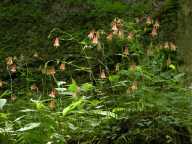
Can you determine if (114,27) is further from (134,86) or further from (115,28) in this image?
(134,86)

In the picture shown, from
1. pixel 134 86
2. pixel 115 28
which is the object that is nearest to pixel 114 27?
pixel 115 28

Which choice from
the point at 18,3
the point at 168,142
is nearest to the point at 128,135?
the point at 168,142

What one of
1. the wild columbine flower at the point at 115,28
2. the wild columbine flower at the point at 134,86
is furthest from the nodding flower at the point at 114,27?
the wild columbine flower at the point at 134,86

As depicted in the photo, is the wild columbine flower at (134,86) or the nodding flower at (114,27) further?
the nodding flower at (114,27)

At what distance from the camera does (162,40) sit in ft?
24.3

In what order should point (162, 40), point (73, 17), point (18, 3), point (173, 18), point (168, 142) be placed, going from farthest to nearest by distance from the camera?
point (18, 3) < point (73, 17) < point (173, 18) < point (162, 40) < point (168, 142)

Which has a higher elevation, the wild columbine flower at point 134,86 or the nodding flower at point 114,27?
the nodding flower at point 114,27

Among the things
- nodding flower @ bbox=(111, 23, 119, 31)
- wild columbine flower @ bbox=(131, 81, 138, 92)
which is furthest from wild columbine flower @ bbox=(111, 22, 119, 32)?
wild columbine flower @ bbox=(131, 81, 138, 92)

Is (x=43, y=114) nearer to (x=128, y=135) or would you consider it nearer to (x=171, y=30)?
(x=128, y=135)

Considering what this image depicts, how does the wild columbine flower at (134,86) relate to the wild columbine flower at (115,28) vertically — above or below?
below

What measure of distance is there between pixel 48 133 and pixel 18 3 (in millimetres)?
7591

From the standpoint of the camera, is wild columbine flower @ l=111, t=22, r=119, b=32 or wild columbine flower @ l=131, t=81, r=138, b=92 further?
wild columbine flower @ l=111, t=22, r=119, b=32

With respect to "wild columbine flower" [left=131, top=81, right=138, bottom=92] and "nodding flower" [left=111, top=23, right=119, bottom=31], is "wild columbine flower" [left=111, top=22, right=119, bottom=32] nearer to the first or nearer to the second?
"nodding flower" [left=111, top=23, right=119, bottom=31]

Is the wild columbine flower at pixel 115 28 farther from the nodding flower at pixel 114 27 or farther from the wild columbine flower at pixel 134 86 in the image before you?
the wild columbine flower at pixel 134 86
